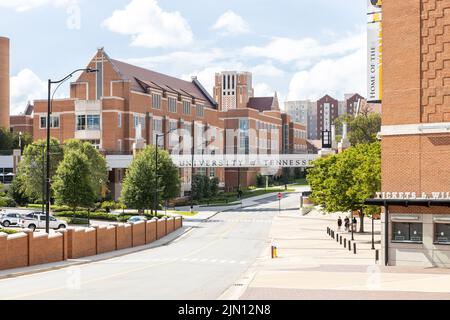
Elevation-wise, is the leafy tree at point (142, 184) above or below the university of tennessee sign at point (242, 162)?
below

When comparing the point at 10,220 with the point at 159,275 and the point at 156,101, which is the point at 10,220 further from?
the point at 156,101

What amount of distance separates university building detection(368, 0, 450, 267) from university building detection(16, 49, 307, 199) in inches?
2396

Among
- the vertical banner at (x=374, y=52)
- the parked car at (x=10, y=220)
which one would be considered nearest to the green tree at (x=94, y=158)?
the parked car at (x=10, y=220)

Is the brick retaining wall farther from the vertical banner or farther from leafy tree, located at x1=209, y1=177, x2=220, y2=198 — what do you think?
leafy tree, located at x1=209, y1=177, x2=220, y2=198

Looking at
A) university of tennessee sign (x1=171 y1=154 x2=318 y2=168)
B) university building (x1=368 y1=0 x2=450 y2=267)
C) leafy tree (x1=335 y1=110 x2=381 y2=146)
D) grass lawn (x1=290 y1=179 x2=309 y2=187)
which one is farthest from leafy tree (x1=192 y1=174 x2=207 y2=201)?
university building (x1=368 y1=0 x2=450 y2=267)

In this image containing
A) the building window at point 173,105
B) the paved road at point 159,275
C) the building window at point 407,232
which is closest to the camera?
the paved road at point 159,275

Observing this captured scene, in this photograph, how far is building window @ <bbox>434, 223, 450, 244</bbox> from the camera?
33688mm

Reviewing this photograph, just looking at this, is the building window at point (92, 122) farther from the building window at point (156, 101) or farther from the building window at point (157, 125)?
the building window at point (156, 101)

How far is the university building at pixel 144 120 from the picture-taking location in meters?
104

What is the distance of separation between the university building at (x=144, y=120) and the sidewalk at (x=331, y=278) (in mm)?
53006

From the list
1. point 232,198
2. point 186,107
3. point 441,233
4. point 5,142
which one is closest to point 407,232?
point 441,233

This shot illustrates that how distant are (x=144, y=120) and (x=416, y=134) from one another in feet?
262
